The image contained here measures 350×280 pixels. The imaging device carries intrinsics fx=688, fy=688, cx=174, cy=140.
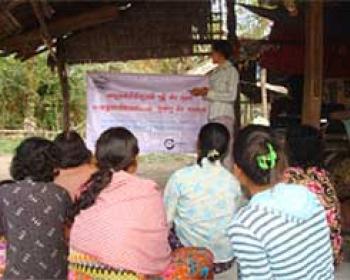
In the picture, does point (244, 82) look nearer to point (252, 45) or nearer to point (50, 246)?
point (252, 45)

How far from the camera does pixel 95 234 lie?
9.64 ft

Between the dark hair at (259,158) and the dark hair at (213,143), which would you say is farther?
the dark hair at (213,143)

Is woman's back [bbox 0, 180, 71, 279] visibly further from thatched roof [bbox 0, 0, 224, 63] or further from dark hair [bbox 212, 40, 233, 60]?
thatched roof [bbox 0, 0, 224, 63]

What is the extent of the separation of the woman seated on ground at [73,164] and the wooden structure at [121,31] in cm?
317

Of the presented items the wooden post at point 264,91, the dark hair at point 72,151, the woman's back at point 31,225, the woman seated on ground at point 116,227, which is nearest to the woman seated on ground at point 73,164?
the dark hair at point 72,151

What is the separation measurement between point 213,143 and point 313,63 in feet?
5.65

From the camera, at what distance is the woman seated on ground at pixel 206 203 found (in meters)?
3.68

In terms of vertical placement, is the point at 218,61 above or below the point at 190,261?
above

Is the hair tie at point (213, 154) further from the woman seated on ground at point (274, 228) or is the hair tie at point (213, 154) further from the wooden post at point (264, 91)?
the wooden post at point (264, 91)

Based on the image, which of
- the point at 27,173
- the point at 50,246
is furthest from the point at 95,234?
the point at 27,173

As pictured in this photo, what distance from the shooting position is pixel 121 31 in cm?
710

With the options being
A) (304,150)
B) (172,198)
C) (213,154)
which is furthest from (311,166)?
(172,198)

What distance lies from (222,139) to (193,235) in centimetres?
56

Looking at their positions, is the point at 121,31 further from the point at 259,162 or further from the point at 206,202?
the point at 259,162
